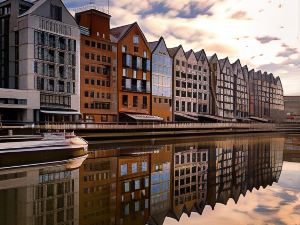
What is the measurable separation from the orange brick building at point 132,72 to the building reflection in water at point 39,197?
5243 cm

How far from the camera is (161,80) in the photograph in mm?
90250

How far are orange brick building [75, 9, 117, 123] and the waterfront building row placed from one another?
20 centimetres

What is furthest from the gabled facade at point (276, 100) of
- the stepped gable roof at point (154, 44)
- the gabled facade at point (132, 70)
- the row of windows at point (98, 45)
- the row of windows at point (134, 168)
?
the row of windows at point (134, 168)

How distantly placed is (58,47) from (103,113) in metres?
16.3

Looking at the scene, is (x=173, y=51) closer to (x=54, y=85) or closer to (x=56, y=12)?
(x=56, y=12)

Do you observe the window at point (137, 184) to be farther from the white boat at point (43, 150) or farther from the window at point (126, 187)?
the white boat at point (43, 150)

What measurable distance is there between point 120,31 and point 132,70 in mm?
9838

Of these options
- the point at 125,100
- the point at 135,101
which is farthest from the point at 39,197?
the point at 135,101

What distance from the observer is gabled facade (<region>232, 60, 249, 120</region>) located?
4786 inches

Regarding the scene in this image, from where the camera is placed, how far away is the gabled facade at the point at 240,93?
12156 centimetres

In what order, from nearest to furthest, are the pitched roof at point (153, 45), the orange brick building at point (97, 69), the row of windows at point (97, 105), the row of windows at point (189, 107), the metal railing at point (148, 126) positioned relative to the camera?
the metal railing at point (148, 126)
the row of windows at point (97, 105)
the orange brick building at point (97, 69)
the pitched roof at point (153, 45)
the row of windows at point (189, 107)

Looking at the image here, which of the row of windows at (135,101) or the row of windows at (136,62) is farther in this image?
the row of windows at (136,62)

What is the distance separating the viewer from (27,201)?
1692 centimetres

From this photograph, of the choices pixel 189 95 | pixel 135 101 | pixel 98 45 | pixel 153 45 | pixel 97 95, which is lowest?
pixel 135 101
